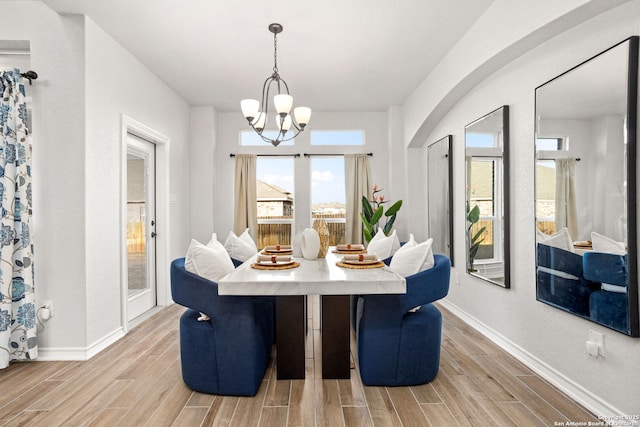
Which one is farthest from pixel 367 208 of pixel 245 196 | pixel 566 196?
pixel 566 196

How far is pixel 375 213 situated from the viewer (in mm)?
5098

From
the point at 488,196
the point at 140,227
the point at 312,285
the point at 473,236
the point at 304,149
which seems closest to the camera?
the point at 312,285

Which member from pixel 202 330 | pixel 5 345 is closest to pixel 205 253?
pixel 202 330

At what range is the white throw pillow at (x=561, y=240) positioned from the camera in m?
2.15

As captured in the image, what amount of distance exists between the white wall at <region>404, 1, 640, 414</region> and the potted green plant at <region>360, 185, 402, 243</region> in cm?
130

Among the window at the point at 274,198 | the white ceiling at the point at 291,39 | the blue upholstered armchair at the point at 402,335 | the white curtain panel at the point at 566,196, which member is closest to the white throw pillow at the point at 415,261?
the blue upholstered armchair at the point at 402,335

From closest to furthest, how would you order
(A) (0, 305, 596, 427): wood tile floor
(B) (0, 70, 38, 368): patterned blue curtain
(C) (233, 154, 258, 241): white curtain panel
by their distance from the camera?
(A) (0, 305, 596, 427): wood tile floor → (B) (0, 70, 38, 368): patterned blue curtain → (C) (233, 154, 258, 241): white curtain panel

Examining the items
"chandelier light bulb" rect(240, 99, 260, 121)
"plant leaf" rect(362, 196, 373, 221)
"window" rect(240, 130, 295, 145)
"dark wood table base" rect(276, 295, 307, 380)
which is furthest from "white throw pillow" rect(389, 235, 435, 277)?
"window" rect(240, 130, 295, 145)

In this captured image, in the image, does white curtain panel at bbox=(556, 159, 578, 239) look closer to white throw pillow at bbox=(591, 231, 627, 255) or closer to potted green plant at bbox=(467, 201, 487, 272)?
white throw pillow at bbox=(591, 231, 627, 255)

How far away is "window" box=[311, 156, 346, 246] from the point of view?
18.4 feet

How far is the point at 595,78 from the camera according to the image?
198 centimetres

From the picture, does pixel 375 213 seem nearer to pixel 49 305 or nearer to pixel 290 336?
pixel 290 336

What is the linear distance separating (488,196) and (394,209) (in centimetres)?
195

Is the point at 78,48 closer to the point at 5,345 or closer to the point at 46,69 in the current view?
the point at 46,69
